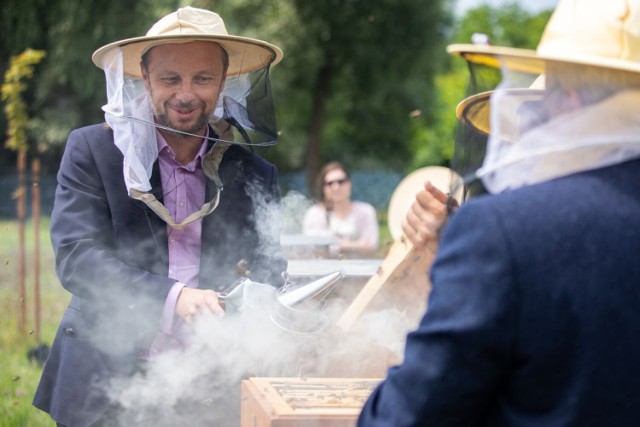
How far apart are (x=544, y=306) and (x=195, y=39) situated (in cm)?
172

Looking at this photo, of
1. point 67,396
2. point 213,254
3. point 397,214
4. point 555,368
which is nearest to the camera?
point 555,368

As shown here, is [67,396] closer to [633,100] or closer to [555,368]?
[555,368]

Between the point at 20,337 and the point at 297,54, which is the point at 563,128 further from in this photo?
the point at 297,54

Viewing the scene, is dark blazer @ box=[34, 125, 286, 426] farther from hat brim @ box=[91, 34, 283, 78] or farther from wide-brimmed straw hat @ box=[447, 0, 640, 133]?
wide-brimmed straw hat @ box=[447, 0, 640, 133]

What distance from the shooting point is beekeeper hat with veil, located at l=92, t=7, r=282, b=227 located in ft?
8.78

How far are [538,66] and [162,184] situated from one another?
1555mm

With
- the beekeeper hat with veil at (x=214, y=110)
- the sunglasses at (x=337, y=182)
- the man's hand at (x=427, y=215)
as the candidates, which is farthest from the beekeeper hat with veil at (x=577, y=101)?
the sunglasses at (x=337, y=182)

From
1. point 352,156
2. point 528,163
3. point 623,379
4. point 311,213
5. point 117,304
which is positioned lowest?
point 352,156

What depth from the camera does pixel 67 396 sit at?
8.56ft

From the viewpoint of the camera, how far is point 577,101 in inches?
56.9

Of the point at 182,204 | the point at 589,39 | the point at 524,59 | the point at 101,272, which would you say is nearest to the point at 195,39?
the point at 182,204

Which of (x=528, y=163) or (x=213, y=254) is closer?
(x=528, y=163)

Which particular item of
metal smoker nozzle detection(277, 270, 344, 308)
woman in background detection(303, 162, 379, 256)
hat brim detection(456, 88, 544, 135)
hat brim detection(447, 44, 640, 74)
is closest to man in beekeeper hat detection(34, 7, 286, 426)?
metal smoker nozzle detection(277, 270, 344, 308)

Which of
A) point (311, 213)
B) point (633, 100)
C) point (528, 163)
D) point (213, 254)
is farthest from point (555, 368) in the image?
point (311, 213)
